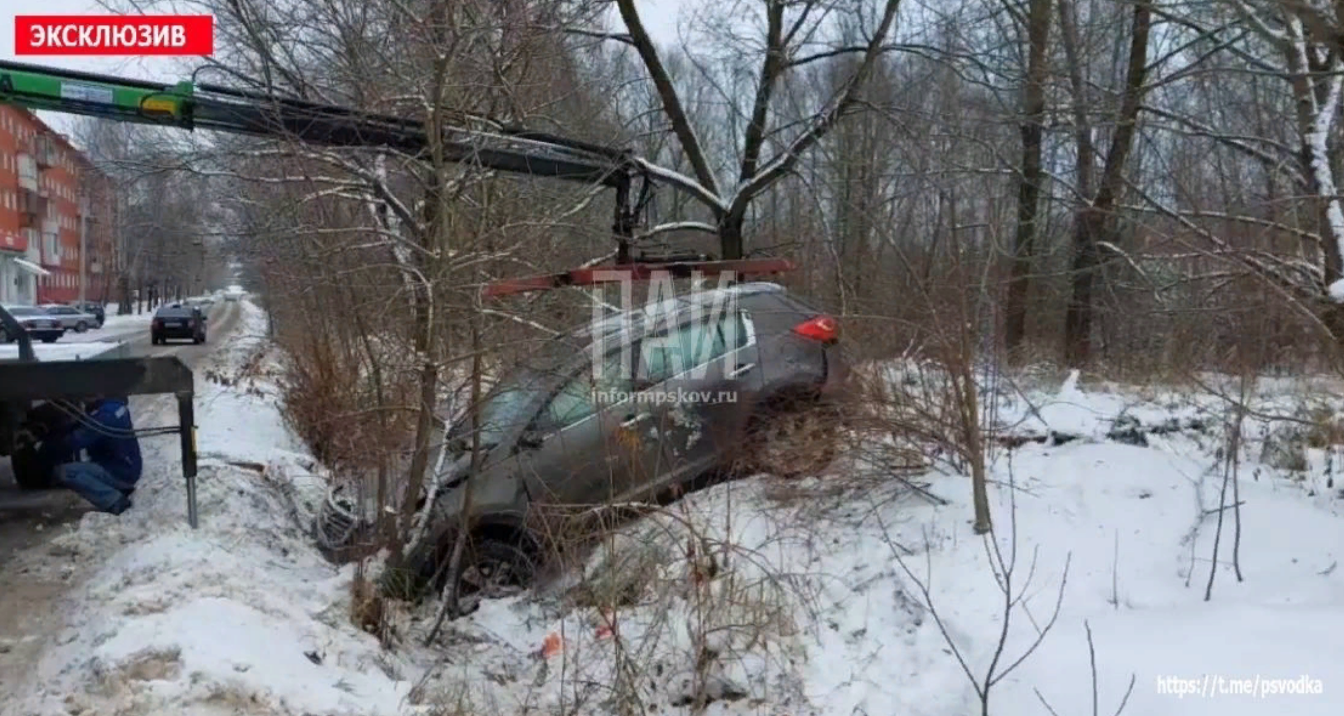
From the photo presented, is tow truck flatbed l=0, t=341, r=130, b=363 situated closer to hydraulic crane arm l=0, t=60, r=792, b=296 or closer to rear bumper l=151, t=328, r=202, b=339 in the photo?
hydraulic crane arm l=0, t=60, r=792, b=296

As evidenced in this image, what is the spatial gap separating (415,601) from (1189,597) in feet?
13.0

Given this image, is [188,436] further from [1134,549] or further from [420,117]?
[1134,549]

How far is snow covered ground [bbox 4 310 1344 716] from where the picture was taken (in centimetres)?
374

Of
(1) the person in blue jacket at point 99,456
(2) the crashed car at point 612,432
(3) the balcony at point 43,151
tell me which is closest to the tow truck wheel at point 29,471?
(1) the person in blue jacket at point 99,456

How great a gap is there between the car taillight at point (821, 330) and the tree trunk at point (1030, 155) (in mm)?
4069

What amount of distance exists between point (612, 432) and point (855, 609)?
66.1 inches

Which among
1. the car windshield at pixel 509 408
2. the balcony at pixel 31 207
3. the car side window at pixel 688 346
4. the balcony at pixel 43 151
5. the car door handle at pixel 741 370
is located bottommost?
the car windshield at pixel 509 408

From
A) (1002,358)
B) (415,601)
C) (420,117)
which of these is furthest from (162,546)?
(1002,358)

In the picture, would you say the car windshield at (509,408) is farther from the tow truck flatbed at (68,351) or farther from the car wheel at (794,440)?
the tow truck flatbed at (68,351)

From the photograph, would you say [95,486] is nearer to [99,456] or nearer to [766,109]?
[99,456]

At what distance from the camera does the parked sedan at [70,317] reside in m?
35.9

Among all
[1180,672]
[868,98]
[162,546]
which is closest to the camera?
[1180,672]

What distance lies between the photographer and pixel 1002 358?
611 cm

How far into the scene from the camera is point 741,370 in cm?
618
